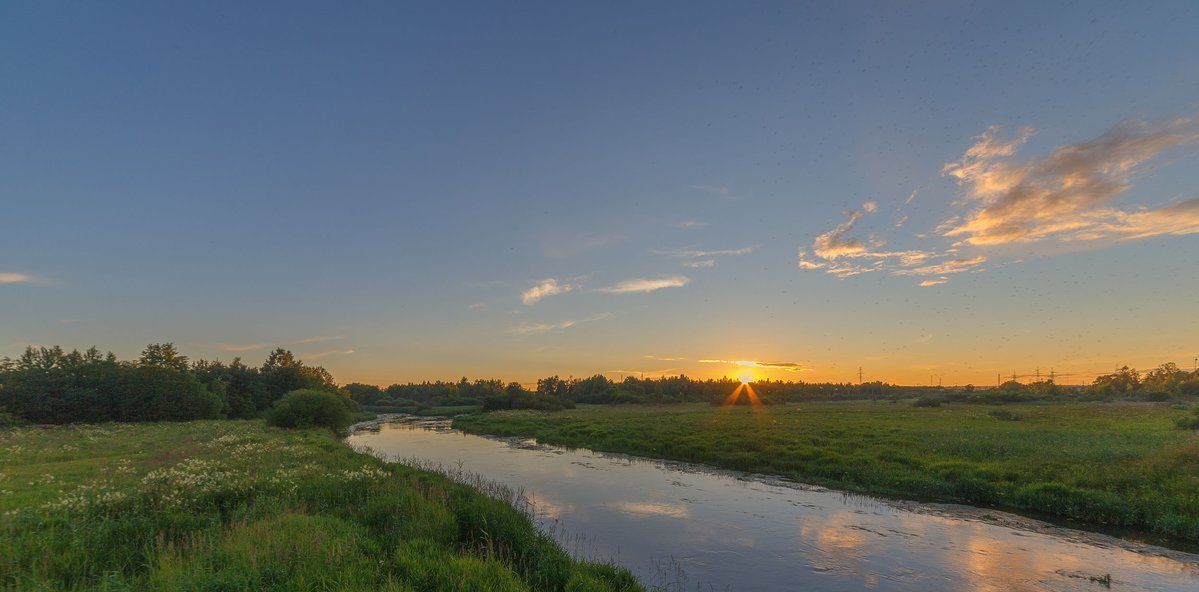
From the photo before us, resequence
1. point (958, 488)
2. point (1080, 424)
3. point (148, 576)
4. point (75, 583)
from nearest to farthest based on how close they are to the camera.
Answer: point (75, 583) < point (148, 576) < point (958, 488) < point (1080, 424)

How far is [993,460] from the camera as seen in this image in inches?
1265

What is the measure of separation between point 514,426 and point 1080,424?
2783 inches

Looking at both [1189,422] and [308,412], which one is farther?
[308,412]

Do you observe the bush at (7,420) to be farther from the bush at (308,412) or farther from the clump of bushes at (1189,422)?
the clump of bushes at (1189,422)

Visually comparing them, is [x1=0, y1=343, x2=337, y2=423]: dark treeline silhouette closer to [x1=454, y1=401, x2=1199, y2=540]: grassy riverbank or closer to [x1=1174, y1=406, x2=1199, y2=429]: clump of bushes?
[x1=454, y1=401, x2=1199, y2=540]: grassy riverbank

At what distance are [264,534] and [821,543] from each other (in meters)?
19.6

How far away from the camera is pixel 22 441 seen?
1533 inches

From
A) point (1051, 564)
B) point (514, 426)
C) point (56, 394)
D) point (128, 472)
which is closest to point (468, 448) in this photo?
point (514, 426)

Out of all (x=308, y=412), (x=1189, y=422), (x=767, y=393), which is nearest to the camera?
(x=1189, y=422)

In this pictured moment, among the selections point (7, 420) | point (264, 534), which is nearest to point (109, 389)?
point (7, 420)

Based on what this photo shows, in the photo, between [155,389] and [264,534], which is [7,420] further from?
[264,534]

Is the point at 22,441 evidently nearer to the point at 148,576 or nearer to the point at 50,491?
the point at 50,491

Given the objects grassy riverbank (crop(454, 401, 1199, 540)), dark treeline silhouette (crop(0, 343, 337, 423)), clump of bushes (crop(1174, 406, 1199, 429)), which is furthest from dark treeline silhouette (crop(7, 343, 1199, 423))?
clump of bushes (crop(1174, 406, 1199, 429))

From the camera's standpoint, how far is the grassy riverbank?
75.0 feet
